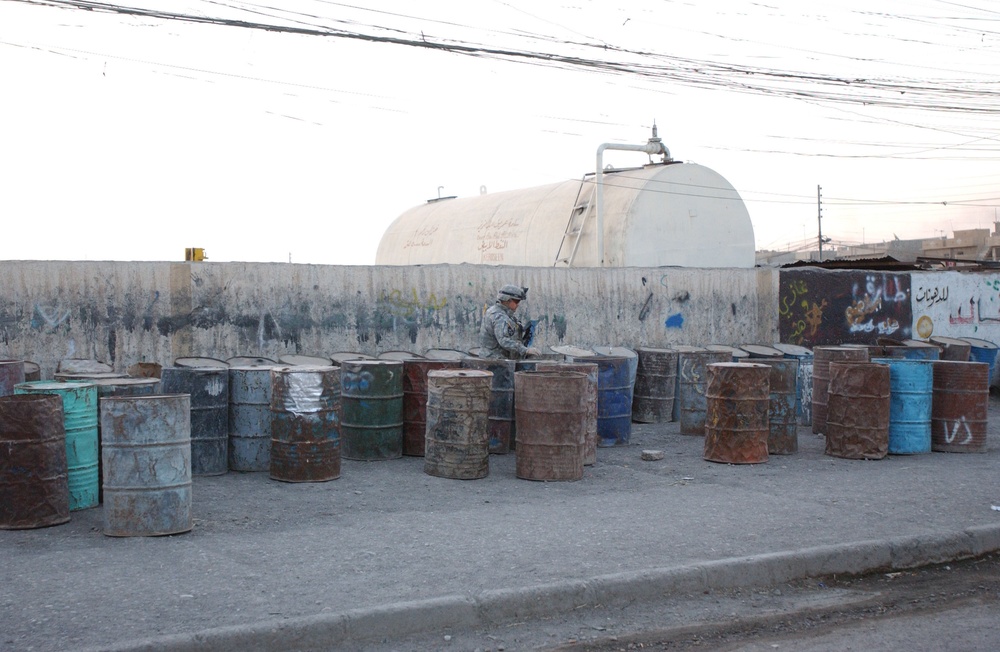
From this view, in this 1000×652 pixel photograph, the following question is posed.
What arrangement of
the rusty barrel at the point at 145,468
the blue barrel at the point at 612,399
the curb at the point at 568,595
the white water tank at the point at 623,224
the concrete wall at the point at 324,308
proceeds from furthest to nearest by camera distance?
the white water tank at the point at 623,224 < the concrete wall at the point at 324,308 < the blue barrel at the point at 612,399 < the rusty barrel at the point at 145,468 < the curb at the point at 568,595

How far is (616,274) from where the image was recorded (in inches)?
623

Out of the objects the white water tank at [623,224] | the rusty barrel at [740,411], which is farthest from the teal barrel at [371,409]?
the white water tank at [623,224]

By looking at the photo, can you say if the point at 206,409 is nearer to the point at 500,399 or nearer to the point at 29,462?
the point at 29,462

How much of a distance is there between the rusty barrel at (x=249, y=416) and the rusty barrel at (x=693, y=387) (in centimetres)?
596

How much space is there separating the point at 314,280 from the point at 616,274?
17.7 feet

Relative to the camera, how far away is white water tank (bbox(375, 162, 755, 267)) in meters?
23.1

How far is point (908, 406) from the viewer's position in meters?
10.9

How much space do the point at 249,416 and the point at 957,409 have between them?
8.33 metres

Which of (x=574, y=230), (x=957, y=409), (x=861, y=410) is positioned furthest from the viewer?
(x=574, y=230)

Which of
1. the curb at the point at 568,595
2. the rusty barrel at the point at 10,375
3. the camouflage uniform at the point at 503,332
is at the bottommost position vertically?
the curb at the point at 568,595

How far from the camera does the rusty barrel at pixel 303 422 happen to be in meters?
8.80

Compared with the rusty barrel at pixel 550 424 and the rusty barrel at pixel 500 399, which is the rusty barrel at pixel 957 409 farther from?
the rusty barrel at pixel 500 399

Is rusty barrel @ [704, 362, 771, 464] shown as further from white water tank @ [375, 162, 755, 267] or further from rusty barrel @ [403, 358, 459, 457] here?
white water tank @ [375, 162, 755, 267]

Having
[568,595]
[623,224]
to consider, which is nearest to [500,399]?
[568,595]
